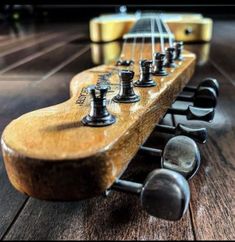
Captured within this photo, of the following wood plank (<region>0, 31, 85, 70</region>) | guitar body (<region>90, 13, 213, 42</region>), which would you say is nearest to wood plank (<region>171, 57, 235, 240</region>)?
wood plank (<region>0, 31, 85, 70</region>)

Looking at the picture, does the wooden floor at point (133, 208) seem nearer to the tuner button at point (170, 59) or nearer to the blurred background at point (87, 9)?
the tuner button at point (170, 59)

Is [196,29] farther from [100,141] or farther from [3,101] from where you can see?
[100,141]

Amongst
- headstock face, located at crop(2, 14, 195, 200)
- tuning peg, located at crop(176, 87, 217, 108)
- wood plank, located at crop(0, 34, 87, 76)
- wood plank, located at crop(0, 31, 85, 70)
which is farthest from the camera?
wood plank, located at crop(0, 31, 85, 70)

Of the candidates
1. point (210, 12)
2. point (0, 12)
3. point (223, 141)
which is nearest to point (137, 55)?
point (223, 141)

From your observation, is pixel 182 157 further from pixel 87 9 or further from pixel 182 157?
pixel 87 9

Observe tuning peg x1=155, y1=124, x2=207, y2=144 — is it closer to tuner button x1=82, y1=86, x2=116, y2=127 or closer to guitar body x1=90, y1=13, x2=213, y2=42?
tuner button x1=82, y1=86, x2=116, y2=127

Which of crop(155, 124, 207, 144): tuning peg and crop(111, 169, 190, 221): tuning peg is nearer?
crop(111, 169, 190, 221): tuning peg

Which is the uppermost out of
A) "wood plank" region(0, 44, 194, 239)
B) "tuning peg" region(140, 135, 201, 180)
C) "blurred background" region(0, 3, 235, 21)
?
"tuning peg" region(140, 135, 201, 180)

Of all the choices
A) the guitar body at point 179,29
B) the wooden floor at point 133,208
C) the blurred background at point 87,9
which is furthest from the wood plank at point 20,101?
the blurred background at point 87,9
